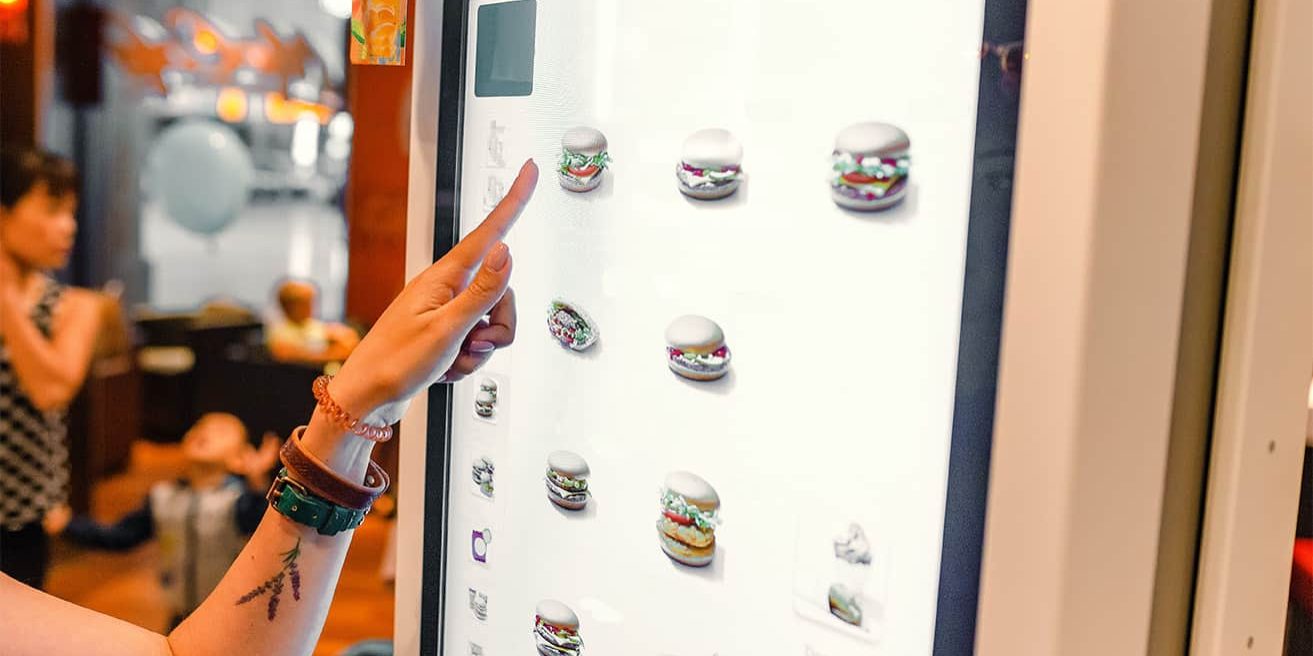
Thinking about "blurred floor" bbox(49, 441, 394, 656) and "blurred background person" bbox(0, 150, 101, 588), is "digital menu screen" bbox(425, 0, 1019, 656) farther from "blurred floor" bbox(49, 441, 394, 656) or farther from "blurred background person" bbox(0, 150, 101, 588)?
"blurred background person" bbox(0, 150, 101, 588)

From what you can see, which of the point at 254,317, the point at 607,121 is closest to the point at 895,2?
the point at 607,121

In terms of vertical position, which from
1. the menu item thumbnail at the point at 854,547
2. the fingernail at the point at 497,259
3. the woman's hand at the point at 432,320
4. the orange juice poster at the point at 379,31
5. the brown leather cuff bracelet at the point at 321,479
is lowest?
the brown leather cuff bracelet at the point at 321,479

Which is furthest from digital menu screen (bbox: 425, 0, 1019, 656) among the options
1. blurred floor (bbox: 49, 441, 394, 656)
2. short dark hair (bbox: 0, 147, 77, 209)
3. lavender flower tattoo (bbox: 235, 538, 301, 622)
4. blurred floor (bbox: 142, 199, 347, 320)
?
short dark hair (bbox: 0, 147, 77, 209)

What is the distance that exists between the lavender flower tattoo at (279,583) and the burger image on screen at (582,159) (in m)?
0.31

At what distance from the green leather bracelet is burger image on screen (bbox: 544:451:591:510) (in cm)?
13

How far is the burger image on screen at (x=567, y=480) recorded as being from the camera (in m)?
0.64

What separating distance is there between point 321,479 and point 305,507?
2 centimetres

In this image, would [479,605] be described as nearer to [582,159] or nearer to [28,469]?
[582,159]

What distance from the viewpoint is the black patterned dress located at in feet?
7.02

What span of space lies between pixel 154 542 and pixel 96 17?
1742mm

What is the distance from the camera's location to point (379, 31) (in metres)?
0.70

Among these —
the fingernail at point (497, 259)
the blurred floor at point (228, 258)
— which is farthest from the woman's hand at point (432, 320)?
the blurred floor at point (228, 258)

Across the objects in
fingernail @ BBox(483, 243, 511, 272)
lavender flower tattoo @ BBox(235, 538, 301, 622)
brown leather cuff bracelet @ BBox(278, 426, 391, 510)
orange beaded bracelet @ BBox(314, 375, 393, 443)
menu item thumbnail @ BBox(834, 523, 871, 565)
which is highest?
fingernail @ BBox(483, 243, 511, 272)

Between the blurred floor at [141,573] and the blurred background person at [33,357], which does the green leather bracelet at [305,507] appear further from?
the blurred background person at [33,357]
